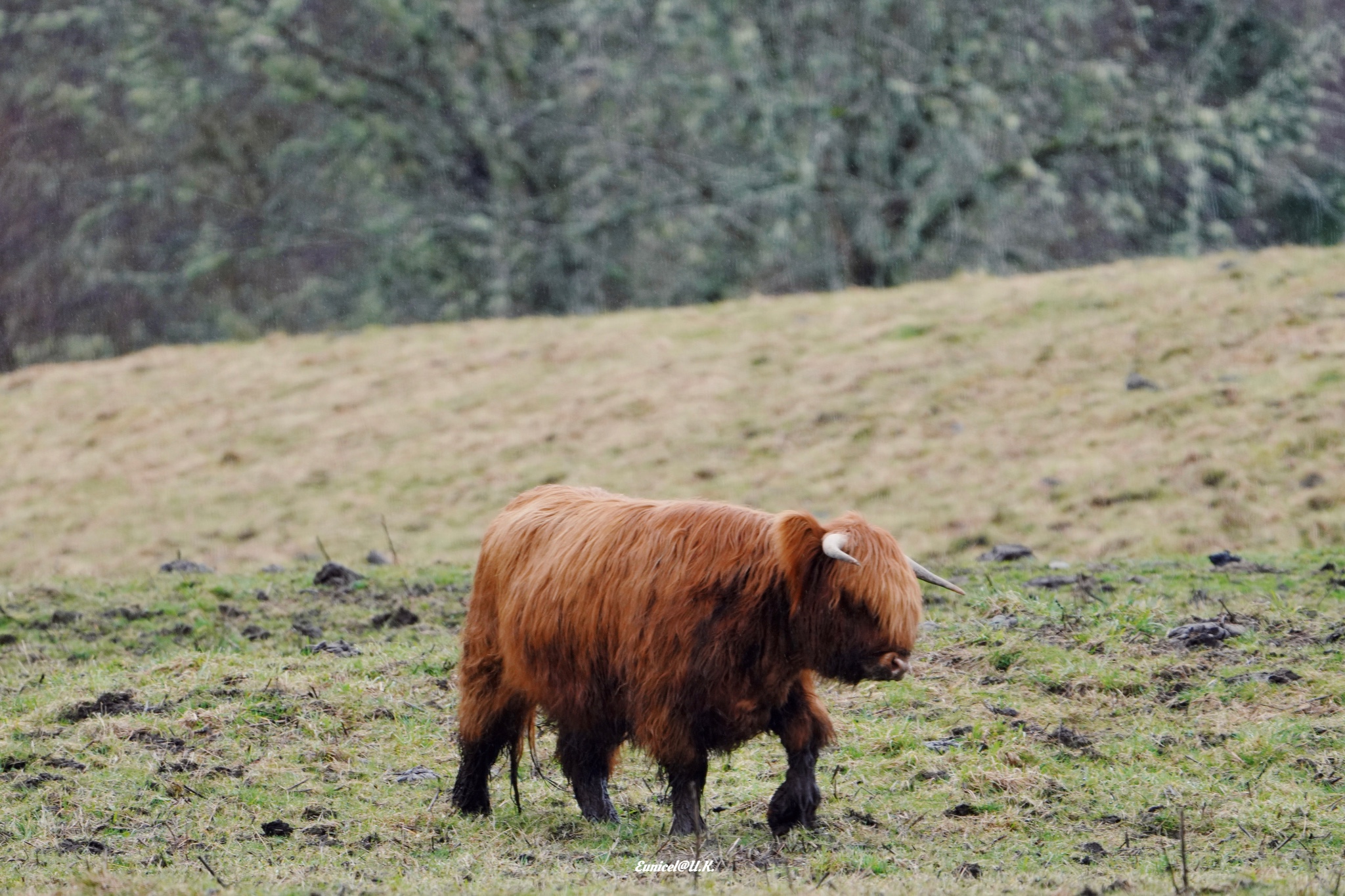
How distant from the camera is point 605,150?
26.0 metres

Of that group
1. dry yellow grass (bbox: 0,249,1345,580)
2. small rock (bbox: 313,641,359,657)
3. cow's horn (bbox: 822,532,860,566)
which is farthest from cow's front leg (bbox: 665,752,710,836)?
dry yellow grass (bbox: 0,249,1345,580)

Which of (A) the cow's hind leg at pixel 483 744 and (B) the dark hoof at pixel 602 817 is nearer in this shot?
(B) the dark hoof at pixel 602 817

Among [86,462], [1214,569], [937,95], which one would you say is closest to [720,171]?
[937,95]

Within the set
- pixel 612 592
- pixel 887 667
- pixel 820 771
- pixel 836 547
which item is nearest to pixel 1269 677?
pixel 820 771

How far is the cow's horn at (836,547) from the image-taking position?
201 inches

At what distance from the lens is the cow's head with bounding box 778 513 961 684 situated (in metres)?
5.20

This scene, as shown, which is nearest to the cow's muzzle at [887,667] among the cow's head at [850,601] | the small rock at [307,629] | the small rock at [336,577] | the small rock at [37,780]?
the cow's head at [850,601]

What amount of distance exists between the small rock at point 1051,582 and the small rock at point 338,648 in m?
4.00

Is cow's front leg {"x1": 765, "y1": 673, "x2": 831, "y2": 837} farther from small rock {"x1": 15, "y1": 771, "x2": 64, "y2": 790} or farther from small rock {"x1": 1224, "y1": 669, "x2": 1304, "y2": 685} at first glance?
small rock {"x1": 15, "y1": 771, "x2": 64, "y2": 790}

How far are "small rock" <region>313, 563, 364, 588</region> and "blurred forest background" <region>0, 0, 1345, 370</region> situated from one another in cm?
1437

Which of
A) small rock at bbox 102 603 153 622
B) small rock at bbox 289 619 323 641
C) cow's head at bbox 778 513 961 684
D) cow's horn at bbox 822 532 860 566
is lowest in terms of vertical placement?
small rock at bbox 102 603 153 622

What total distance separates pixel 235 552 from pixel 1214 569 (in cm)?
933

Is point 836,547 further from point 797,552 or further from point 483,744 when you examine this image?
point 483,744

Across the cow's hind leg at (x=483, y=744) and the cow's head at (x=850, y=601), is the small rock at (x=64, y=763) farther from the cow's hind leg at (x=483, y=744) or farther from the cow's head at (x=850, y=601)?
the cow's head at (x=850, y=601)
